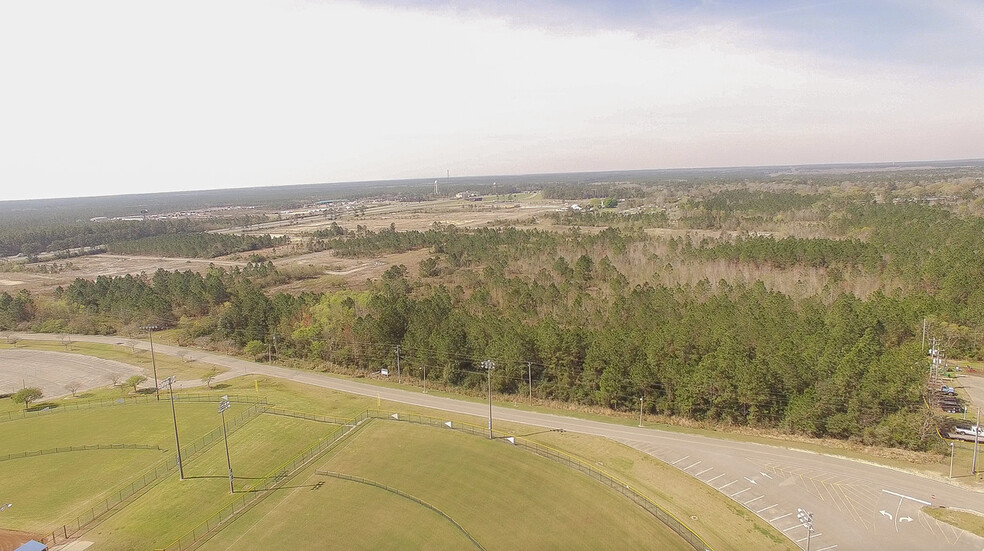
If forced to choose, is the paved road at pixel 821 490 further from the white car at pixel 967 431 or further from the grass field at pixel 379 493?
the white car at pixel 967 431

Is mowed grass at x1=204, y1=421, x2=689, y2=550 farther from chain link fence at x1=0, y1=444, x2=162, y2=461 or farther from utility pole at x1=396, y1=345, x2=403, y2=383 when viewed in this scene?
chain link fence at x1=0, y1=444, x2=162, y2=461

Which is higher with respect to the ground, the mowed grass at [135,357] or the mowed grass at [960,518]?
the mowed grass at [135,357]

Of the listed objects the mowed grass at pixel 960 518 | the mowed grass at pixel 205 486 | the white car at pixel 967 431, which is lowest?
the mowed grass at pixel 960 518

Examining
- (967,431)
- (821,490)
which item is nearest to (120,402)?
(821,490)

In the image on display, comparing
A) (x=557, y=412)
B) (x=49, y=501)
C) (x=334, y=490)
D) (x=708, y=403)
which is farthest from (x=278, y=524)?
(x=708, y=403)

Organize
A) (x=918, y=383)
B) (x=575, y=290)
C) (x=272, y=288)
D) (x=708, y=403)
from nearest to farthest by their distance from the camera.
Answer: (x=918, y=383) < (x=708, y=403) < (x=575, y=290) < (x=272, y=288)

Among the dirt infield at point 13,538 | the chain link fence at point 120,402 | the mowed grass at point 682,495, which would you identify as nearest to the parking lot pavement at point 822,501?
the mowed grass at point 682,495

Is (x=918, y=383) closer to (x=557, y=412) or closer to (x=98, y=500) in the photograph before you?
(x=557, y=412)

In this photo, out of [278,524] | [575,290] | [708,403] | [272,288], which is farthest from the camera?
[272,288]
